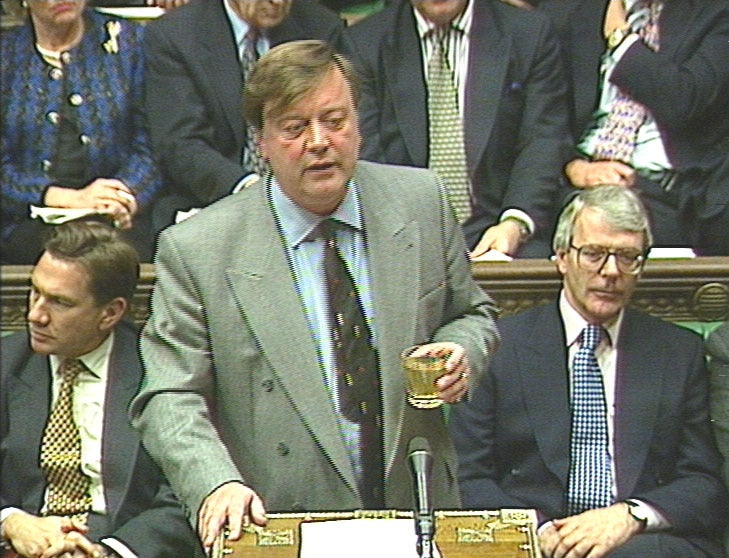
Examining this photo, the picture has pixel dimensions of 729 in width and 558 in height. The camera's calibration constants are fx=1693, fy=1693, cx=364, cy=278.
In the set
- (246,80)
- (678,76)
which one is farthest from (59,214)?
(678,76)

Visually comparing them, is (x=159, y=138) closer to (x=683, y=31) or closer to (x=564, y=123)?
(x=564, y=123)

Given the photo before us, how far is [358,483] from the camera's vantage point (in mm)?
4289

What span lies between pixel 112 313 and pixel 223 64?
0.78 m

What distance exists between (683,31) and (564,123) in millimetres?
426

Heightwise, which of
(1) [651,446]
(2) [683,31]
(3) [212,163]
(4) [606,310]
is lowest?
(1) [651,446]

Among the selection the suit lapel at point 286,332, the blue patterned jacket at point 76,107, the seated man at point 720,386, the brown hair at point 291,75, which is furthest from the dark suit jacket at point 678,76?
the blue patterned jacket at point 76,107

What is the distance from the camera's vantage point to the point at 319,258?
14.3ft

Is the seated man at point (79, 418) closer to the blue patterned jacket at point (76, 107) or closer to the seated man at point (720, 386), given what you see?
the blue patterned jacket at point (76, 107)

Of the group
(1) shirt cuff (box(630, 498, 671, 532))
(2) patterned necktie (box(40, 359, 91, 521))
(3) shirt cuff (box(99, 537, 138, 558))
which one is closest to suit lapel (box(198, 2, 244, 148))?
(2) patterned necktie (box(40, 359, 91, 521))

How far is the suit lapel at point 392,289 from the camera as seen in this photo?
4305mm

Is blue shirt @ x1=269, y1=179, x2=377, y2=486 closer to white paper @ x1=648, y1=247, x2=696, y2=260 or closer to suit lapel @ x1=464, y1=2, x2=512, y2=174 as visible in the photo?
suit lapel @ x1=464, y1=2, x2=512, y2=174

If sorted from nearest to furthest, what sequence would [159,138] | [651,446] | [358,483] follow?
1. [358,483]
2. [651,446]
3. [159,138]

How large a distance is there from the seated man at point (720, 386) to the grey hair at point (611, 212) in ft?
1.05

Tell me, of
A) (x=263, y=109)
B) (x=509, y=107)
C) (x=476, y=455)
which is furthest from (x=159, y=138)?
(x=476, y=455)
